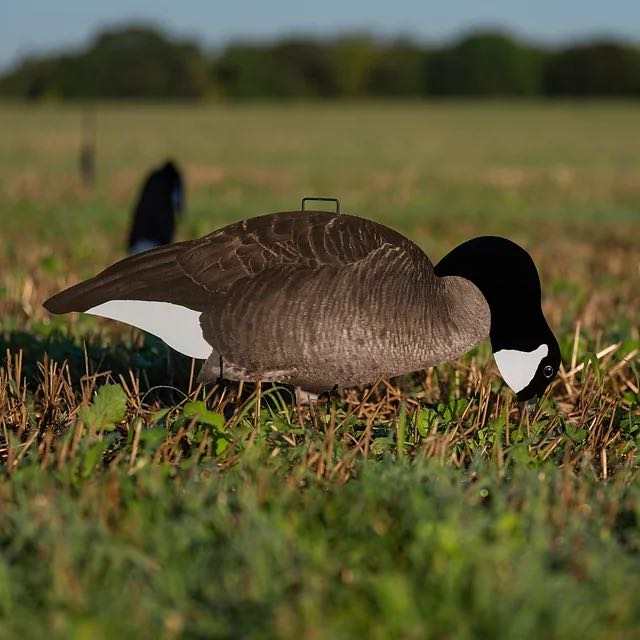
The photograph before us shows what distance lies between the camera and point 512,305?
164 inches

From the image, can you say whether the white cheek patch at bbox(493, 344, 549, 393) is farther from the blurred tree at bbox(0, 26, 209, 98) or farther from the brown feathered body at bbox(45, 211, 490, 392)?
the blurred tree at bbox(0, 26, 209, 98)

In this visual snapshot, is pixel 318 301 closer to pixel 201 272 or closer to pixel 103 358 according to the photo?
pixel 201 272

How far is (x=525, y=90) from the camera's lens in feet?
373

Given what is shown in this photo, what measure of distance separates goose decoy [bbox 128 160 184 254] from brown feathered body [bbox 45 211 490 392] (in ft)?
11.8

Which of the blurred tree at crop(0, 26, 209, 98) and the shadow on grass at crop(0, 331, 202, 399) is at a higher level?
the blurred tree at crop(0, 26, 209, 98)

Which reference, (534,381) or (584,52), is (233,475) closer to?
(534,381)

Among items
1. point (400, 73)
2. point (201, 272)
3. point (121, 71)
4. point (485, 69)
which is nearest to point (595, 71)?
point (485, 69)

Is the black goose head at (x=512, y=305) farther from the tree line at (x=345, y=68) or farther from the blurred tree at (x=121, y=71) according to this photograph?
→ the tree line at (x=345, y=68)

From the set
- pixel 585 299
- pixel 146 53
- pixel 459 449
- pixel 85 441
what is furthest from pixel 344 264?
pixel 146 53

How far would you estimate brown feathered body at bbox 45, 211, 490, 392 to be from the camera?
3.90 meters

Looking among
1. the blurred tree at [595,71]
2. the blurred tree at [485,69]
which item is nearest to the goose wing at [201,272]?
the blurred tree at [595,71]

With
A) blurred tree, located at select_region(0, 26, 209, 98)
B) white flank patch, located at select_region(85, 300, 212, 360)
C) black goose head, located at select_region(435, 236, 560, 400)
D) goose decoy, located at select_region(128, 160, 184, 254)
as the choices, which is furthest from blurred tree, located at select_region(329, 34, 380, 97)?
white flank patch, located at select_region(85, 300, 212, 360)

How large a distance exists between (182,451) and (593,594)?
1.83 meters

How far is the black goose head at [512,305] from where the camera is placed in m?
4.17
